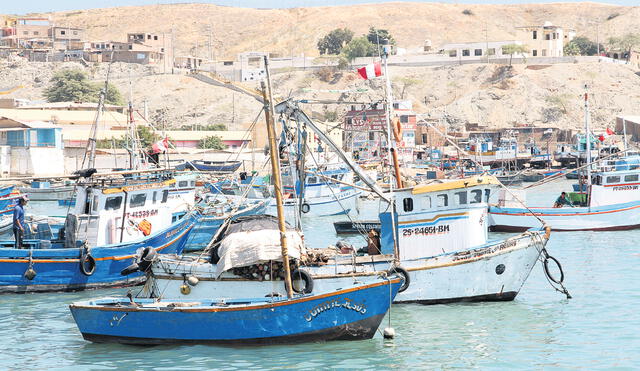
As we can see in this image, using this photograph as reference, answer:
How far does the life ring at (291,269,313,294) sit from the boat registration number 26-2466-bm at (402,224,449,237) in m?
5.54

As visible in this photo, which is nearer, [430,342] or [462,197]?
[430,342]

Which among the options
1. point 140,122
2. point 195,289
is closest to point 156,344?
point 195,289

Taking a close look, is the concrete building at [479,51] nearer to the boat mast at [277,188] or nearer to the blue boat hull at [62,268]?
the blue boat hull at [62,268]

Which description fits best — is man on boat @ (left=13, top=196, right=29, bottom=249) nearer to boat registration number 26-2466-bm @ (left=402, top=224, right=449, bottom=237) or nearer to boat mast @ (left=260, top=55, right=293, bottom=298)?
boat mast @ (left=260, top=55, right=293, bottom=298)

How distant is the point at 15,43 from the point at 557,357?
17254 cm

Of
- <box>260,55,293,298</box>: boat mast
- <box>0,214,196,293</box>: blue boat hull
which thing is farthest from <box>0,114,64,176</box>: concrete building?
<box>260,55,293,298</box>: boat mast

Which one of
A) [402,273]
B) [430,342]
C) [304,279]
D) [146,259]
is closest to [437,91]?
[402,273]

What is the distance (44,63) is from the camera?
6678 inches

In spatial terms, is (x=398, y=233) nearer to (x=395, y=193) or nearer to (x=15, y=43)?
(x=395, y=193)

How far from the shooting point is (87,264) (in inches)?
1223

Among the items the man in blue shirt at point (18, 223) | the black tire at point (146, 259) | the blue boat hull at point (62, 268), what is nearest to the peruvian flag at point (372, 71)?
the blue boat hull at point (62, 268)

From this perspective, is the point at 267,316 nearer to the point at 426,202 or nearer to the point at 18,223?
the point at 426,202

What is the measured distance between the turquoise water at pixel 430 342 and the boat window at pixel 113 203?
2987mm

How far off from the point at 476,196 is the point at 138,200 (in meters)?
11.9
